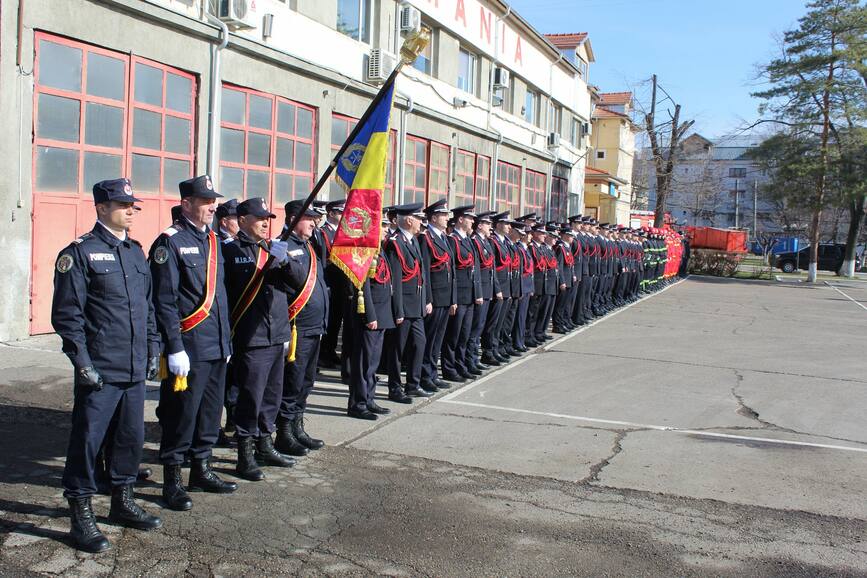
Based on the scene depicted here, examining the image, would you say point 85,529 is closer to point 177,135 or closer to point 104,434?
point 104,434

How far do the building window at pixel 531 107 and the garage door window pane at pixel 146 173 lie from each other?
64.7 ft

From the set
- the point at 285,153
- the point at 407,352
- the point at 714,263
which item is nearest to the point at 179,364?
the point at 407,352

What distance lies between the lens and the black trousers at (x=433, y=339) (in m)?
9.22

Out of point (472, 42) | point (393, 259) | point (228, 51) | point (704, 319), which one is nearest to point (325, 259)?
point (393, 259)

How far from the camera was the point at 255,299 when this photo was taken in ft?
18.8

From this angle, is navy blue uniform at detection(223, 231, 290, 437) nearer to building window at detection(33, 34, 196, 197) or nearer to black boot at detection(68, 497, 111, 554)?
black boot at detection(68, 497, 111, 554)

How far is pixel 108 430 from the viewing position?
15.6 feet

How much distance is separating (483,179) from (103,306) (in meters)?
22.2

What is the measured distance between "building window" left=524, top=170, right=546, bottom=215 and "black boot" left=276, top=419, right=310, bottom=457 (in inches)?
978

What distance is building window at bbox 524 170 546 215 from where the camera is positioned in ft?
101

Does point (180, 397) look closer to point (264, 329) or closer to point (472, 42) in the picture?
point (264, 329)

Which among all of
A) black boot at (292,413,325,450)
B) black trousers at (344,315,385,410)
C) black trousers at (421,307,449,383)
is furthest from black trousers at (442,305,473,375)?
black boot at (292,413,325,450)

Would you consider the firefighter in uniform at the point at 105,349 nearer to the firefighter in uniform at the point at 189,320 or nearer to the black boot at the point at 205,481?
the firefighter in uniform at the point at 189,320

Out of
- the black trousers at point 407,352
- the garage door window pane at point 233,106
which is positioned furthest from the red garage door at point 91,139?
the black trousers at point 407,352
